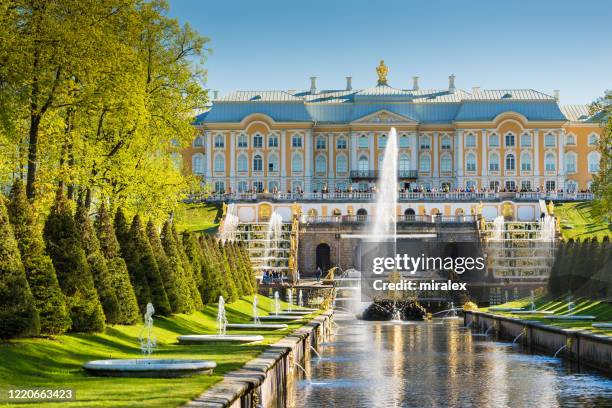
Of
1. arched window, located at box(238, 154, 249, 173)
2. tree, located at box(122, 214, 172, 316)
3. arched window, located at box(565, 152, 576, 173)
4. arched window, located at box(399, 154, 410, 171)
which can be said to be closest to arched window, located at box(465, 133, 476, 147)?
arched window, located at box(399, 154, 410, 171)

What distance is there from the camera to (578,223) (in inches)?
2904

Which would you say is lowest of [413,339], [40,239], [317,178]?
[413,339]

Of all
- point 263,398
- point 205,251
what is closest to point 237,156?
point 205,251

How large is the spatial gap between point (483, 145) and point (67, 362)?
Answer: 8027 centimetres

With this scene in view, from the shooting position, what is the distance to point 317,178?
95188 millimetres

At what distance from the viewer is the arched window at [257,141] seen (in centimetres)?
9400

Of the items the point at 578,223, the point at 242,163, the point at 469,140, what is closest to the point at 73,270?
the point at 578,223

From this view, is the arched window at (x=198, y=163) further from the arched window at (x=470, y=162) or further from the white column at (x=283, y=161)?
the arched window at (x=470, y=162)

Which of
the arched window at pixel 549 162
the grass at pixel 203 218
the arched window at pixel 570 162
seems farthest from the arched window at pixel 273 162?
the arched window at pixel 570 162

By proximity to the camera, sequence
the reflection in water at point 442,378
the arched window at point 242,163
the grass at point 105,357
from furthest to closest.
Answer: the arched window at point 242,163 → the reflection in water at point 442,378 → the grass at point 105,357

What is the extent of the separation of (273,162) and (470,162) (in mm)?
16142

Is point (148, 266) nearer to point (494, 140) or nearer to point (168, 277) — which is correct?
point (168, 277)

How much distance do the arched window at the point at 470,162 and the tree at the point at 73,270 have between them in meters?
76.3

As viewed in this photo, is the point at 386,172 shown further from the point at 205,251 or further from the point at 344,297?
the point at 205,251
